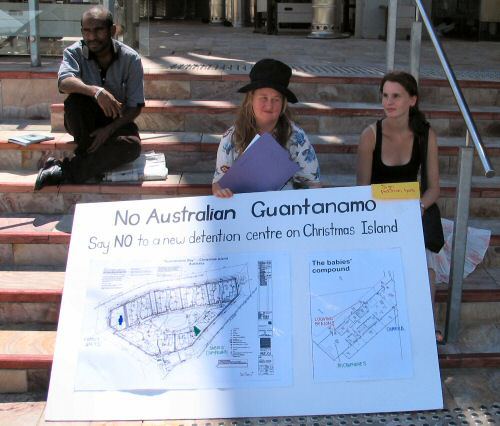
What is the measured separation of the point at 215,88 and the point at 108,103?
132 centimetres

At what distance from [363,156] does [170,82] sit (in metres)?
2.07

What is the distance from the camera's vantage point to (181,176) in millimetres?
4043

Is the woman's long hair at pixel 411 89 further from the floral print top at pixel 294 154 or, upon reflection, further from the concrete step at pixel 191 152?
the concrete step at pixel 191 152

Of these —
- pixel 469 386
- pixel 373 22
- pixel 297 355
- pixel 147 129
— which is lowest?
pixel 469 386

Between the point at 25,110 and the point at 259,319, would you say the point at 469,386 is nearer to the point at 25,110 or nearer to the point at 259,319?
the point at 259,319

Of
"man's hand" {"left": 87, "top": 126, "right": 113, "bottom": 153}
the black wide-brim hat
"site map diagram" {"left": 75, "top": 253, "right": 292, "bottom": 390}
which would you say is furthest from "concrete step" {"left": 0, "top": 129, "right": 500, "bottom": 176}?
"site map diagram" {"left": 75, "top": 253, "right": 292, "bottom": 390}

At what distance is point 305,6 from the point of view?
9.98m

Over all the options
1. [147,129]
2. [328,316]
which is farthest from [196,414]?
[147,129]

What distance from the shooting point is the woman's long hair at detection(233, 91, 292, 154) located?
3.02 meters

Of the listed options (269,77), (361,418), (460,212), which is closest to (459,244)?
(460,212)

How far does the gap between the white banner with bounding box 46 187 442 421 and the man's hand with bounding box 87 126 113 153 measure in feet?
3.24

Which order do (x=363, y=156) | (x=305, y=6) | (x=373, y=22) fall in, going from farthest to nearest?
1. (x=305, y=6)
2. (x=373, y=22)
3. (x=363, y=156)

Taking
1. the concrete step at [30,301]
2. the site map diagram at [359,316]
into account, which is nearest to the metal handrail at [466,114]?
the site map diagram at [359,316]

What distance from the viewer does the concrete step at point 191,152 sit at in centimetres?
411
